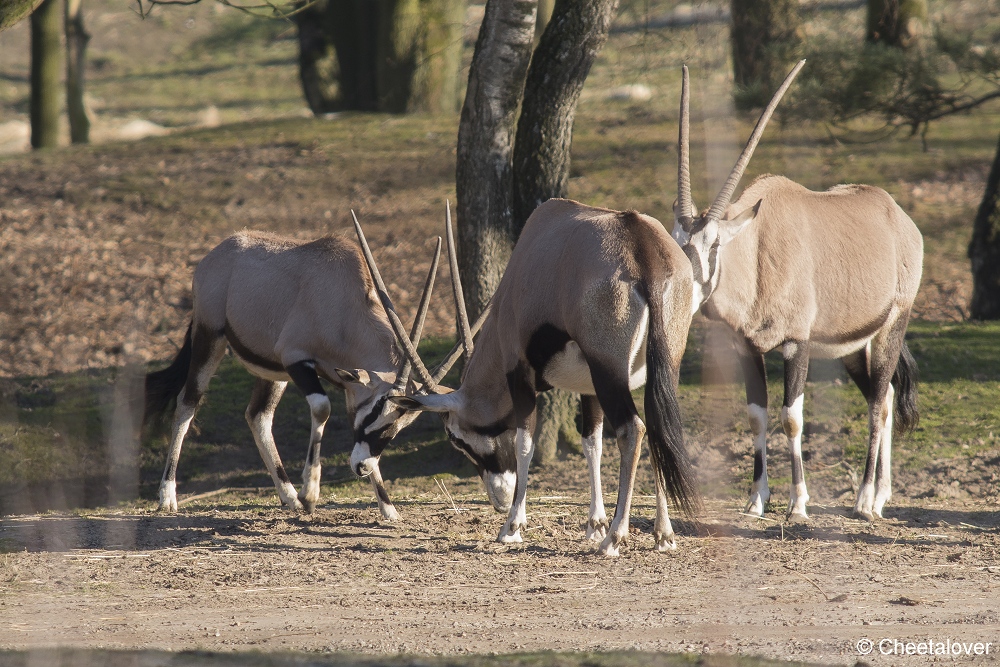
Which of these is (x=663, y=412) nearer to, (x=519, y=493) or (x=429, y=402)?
(x=519, y=493)

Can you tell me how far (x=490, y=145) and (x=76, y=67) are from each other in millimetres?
13968

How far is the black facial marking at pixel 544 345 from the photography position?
21.1 feet

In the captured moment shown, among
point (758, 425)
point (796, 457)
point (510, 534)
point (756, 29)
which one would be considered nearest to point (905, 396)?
point (796, 457)

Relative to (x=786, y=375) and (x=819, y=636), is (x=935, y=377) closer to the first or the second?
(x=786, y=375)

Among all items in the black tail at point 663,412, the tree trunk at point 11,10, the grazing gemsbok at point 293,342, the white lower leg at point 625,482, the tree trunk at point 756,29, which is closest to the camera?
the black tail at point 663,412

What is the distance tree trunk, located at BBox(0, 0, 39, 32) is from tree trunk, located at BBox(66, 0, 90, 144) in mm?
14011

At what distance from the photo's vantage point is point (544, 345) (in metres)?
6.52

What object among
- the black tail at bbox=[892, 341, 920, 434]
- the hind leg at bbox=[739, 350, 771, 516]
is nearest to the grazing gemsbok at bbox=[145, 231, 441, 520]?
the hind leg at bbox=[739, 350, 771, 516]

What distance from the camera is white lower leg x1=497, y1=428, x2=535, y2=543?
675 centimetres

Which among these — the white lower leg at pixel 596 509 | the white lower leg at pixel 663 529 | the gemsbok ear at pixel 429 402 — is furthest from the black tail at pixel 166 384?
the white lower leg at pixel 663 529

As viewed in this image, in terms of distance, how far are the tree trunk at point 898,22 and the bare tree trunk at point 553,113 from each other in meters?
6.27

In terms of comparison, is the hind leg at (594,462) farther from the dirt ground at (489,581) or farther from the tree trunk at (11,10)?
the tree trunk at (11,10)

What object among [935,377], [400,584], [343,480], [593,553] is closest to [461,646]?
[400,584]

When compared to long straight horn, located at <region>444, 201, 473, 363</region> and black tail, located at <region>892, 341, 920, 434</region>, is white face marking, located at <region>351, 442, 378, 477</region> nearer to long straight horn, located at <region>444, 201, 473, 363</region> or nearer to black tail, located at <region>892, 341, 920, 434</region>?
long straight horn, located at <region>444, 201, 473, 363</region>
